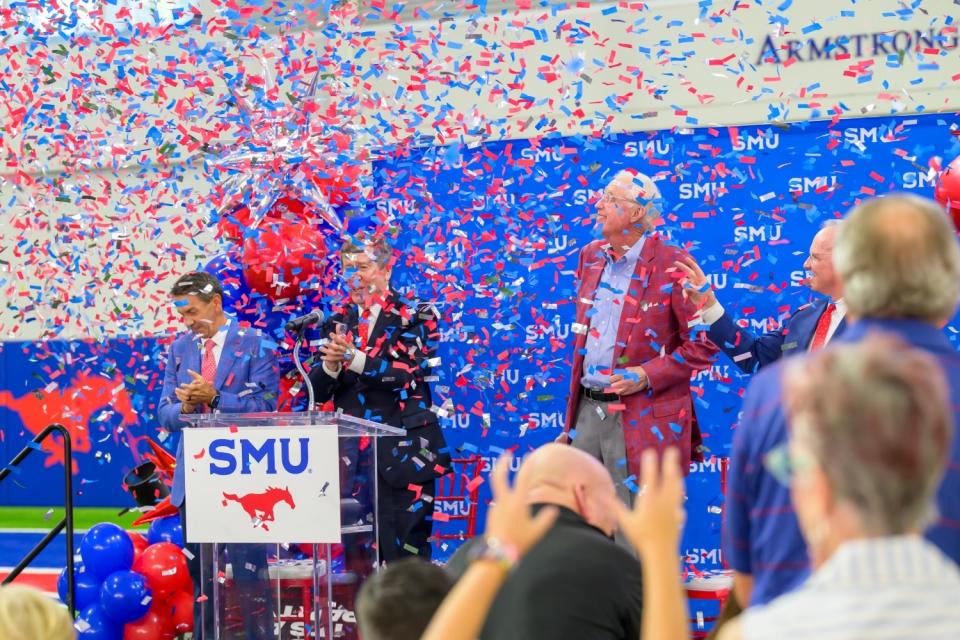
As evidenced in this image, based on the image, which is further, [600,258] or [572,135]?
[572,135]

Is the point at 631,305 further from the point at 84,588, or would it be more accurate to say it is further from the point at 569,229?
the point at 84,588

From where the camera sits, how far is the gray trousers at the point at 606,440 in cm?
502

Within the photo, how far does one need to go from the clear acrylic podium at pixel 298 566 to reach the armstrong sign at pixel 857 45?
10.6 ft

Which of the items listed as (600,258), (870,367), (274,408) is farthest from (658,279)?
(870,367)

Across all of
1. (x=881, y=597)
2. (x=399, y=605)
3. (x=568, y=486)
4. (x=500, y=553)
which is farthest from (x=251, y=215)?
(x=881, y=597)

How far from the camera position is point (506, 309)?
6855 millimetres

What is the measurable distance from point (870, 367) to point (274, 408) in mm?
4488

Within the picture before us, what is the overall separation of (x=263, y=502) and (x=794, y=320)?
6.66 feet

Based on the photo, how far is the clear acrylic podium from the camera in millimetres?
4625

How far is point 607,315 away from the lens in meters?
5.15

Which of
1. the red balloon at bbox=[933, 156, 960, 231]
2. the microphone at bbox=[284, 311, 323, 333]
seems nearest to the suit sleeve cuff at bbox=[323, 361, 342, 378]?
the microphone at bbox=[284, 311, 323, 333]

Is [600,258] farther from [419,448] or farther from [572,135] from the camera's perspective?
[572,135]

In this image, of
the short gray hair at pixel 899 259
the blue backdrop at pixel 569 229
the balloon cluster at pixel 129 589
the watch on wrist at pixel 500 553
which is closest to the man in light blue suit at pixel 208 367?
the balloon cluster at pixel 129 589

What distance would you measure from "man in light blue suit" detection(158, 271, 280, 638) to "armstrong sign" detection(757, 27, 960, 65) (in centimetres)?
308
